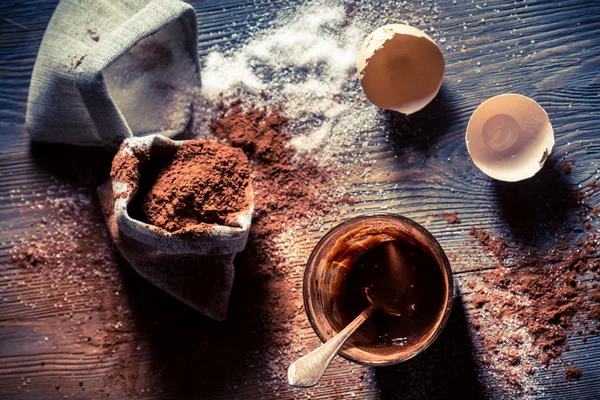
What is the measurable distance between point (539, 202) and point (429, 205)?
0.23 m

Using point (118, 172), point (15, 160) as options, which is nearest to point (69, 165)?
point (15, 160)

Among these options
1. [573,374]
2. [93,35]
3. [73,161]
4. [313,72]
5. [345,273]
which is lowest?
[573,374]

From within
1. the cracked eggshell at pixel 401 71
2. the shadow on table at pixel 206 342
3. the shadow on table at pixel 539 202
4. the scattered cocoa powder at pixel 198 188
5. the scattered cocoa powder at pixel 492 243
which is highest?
the cracked eggshell at pixel 401 71

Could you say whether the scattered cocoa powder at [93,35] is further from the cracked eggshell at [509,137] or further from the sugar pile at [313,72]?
the cracked eggshell at [509,137]

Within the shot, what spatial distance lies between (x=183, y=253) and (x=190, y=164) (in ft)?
0.57

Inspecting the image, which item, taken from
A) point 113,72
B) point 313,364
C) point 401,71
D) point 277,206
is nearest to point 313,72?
point 401,71

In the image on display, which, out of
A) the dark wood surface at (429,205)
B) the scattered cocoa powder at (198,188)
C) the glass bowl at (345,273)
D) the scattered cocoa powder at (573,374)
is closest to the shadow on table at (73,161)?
the dark wood surface at (429,205)

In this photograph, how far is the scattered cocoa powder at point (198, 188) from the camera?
1071 millimetres

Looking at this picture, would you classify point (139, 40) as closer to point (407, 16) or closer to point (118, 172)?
point (118, 172)

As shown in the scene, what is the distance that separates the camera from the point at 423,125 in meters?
1.26

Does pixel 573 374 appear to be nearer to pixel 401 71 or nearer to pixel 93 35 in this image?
pixel 401 71

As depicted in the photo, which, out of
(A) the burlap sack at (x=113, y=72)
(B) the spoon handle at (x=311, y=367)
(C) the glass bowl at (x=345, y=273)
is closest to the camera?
(B) the spoon handle at (x=311, y=367)

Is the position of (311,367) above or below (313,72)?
below

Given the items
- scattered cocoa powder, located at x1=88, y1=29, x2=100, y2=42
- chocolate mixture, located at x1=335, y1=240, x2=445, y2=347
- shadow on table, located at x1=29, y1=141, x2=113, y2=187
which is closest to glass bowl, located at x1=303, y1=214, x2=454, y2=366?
chocolate mixture, located at x1=335, y1=240, x2=445, y2=347
